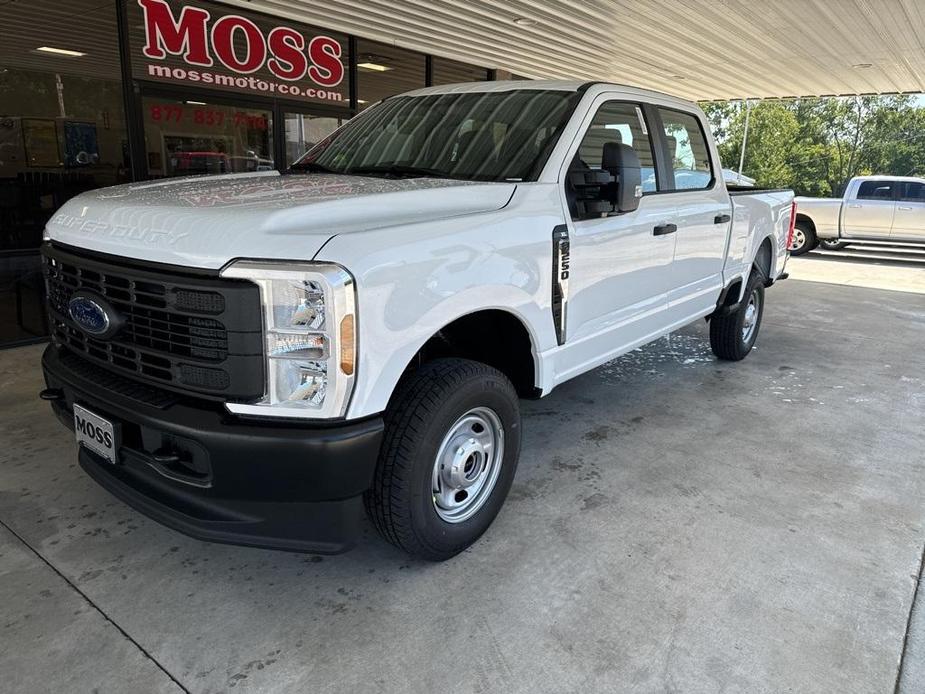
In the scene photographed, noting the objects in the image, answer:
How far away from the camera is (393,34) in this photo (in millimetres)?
9055

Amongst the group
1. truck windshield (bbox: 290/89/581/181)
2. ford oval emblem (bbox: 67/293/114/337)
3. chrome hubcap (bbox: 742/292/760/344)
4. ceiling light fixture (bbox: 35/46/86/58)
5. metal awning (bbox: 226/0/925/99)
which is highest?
metal awning (bbox: 226/0/925/99)

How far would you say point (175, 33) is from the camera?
695 cm

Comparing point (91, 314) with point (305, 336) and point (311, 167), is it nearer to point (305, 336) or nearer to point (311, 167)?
point (305, 336)

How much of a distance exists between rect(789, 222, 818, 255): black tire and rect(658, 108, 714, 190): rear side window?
11068mm

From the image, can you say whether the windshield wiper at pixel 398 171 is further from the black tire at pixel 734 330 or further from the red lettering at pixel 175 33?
the red lettering at pixel 175 33

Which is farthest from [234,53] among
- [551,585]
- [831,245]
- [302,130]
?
[831,245]

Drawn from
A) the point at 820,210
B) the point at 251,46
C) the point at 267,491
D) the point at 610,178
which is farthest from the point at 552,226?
the point at 820,210

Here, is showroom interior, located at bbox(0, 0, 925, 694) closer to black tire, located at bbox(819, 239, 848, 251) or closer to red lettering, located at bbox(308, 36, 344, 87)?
red lettering, located at bbox(308, 36, 344, 87)

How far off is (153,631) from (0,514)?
51.2 inches

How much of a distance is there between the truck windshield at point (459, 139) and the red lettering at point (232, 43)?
166 inches

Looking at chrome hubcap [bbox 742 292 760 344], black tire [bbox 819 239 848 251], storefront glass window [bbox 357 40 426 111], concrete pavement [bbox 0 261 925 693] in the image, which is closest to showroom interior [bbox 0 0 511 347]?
storefront glass window [bbox 357 40 426 111]

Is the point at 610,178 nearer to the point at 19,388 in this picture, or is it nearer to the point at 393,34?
the point at 19,388

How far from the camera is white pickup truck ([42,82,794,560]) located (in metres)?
2.13

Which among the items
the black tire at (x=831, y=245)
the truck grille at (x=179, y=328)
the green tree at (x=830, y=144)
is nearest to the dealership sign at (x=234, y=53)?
the truck grille at (x=179, y=328)
